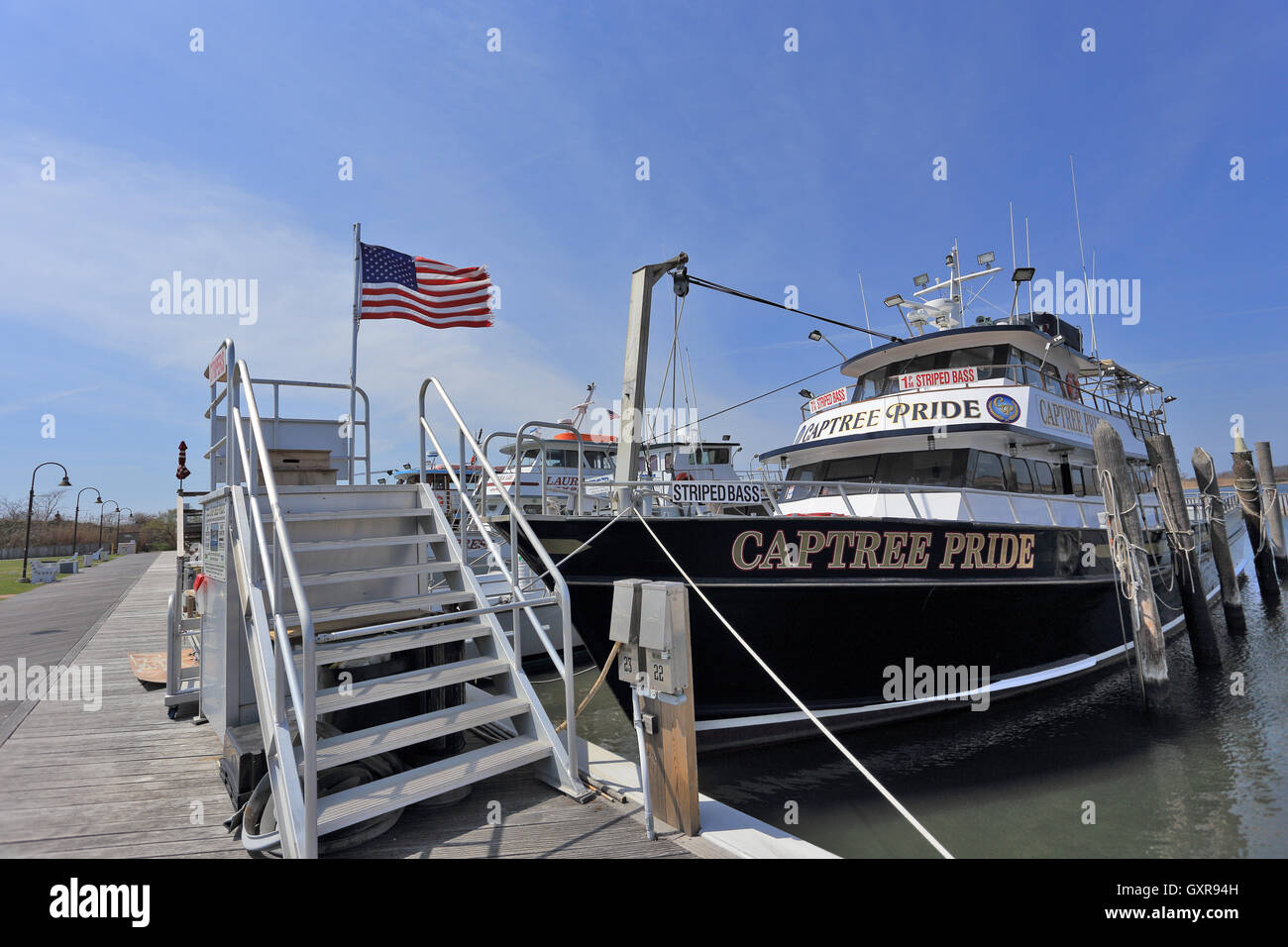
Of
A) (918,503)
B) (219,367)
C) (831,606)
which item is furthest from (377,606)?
(918,503)

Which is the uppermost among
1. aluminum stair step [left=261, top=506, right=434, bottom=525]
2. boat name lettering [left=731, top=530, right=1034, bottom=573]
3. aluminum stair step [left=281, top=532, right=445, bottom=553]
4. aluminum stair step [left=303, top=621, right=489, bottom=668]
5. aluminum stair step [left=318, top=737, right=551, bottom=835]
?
aluminum stair step [left=261, top=506, right=434, bottom=525]

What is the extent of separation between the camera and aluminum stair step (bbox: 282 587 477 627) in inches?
172

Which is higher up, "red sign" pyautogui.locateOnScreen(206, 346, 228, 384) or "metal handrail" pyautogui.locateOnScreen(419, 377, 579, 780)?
"red sign" pyautogui.locateOnScreen(206, 346, 228, 384)

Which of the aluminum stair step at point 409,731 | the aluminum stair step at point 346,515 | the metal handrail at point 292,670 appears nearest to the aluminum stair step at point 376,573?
the aluminum stair step at point 346,515

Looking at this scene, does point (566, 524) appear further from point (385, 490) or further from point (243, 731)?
point (243, 731)

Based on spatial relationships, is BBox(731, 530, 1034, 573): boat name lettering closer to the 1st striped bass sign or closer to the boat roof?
the 1st striped bass sign

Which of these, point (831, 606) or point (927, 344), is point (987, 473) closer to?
point (927, 344)

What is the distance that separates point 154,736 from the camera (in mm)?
5488

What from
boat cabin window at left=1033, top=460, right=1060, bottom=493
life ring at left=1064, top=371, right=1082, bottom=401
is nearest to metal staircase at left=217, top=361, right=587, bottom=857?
boat cabin window at left=1033, top=460, right=1060, bottom=493

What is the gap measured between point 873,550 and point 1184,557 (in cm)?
798

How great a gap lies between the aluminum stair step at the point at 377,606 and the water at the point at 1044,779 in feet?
9.74

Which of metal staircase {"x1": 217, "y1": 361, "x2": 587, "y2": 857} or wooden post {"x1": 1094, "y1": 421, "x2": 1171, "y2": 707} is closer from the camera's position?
metal staircase {"x1": 217, "y1": 361, "x2": 587, "y2": 857}

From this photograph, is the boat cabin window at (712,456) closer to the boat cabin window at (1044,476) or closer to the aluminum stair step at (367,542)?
the boat cabin window at (1044,476)

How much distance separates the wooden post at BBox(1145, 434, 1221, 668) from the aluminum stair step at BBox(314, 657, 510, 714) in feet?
38.9
